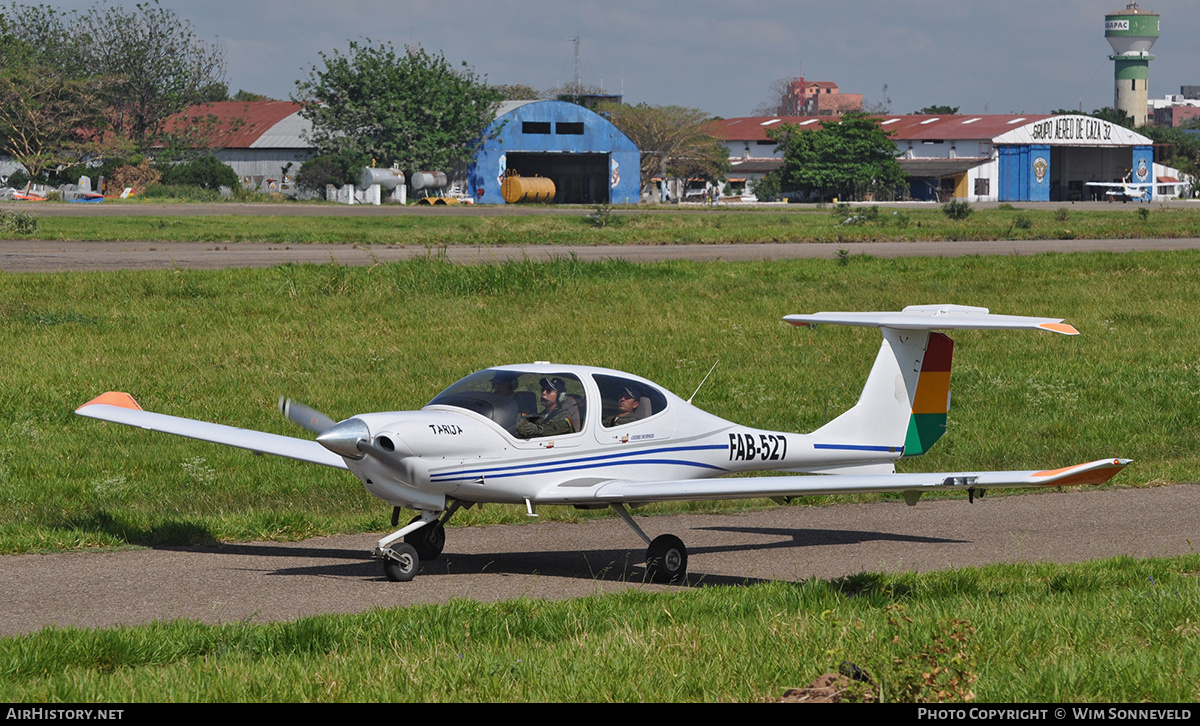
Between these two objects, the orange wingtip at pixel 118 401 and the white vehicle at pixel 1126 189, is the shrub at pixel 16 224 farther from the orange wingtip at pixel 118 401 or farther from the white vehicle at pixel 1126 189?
the white vehicle at pixel 1126 189

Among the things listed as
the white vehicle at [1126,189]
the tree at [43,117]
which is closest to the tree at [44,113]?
the tree at [43,117]

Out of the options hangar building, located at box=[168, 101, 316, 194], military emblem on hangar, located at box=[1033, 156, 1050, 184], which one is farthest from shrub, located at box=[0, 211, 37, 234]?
military emblem on hangar, located at box=[1033, 156, 1050, 184]

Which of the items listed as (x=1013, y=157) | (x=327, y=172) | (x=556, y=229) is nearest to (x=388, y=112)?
(x=327, y=172)

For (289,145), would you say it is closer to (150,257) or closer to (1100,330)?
(150,257)

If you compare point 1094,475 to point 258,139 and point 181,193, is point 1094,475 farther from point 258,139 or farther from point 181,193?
point 258,139

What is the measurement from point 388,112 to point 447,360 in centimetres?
6694

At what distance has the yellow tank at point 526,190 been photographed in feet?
280

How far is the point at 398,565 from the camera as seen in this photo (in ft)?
30.6

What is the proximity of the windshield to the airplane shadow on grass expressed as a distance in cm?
133

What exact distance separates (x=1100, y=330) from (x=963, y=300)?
12.6 ft

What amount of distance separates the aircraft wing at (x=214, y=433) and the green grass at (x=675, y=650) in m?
2.88

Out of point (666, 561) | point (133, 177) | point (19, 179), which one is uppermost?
point (133, 177)

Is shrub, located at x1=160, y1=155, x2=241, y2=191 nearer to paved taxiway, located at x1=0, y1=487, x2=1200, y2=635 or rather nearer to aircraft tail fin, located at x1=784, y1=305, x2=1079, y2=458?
paved taxiway, located at x1=0, y1=487, x2=1200, y2=635
